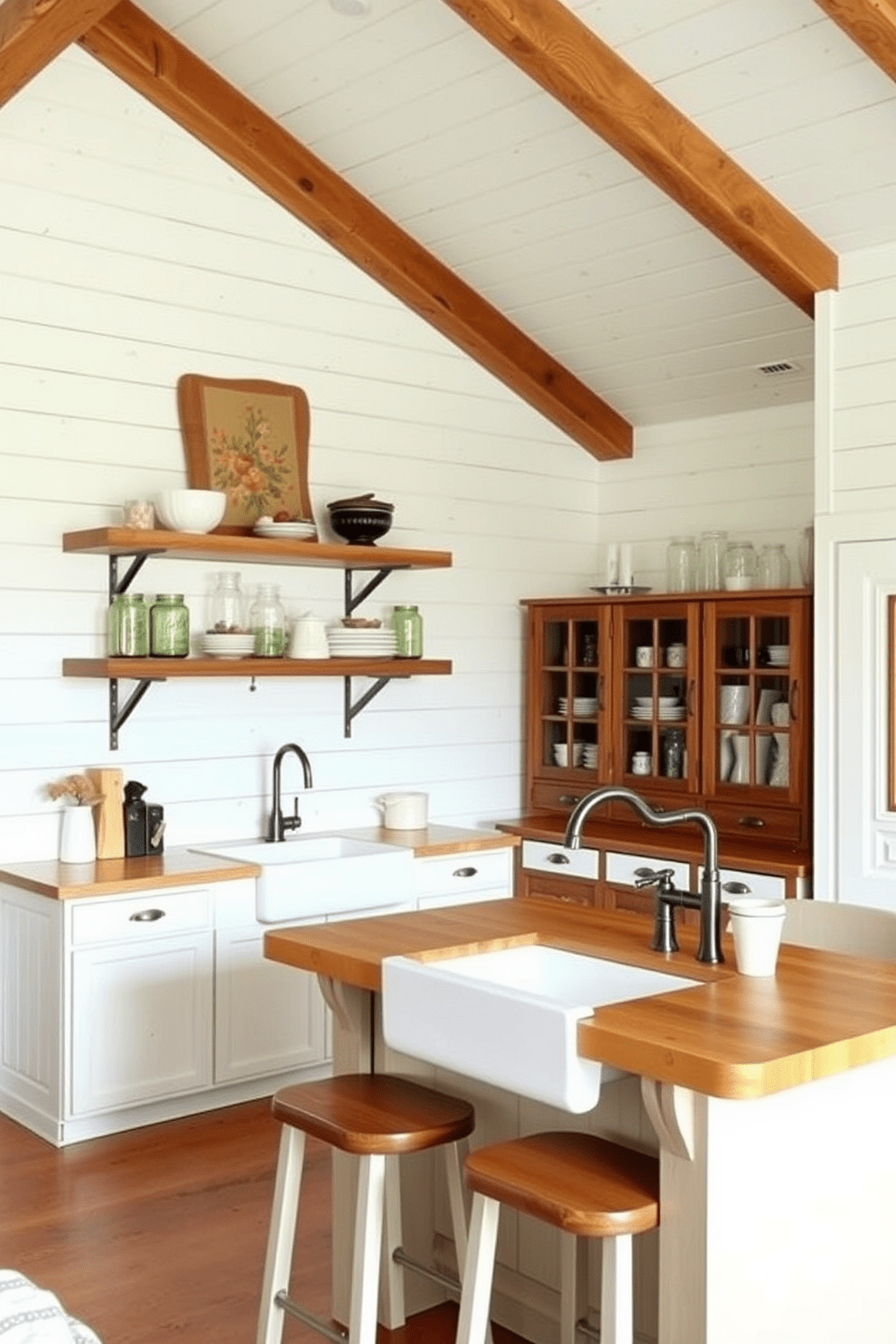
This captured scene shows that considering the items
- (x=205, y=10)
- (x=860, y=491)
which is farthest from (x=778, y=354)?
(x=205, y=10)

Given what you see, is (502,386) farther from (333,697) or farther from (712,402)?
(333,697)

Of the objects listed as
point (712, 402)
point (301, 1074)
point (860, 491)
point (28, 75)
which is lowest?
point (301, 1074)

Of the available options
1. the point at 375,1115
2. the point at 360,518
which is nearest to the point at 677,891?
the point at 375,1115

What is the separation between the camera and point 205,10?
4383mm

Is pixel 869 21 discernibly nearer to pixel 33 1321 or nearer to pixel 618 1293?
pixel 618 1293

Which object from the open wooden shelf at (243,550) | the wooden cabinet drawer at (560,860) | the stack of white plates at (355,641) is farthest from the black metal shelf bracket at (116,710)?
the wooden cabinet drawer at (560,860)

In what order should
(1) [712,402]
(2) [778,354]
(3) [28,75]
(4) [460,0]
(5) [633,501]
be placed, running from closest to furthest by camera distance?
(4) [460,0] < (3) [28,75] < (2) [778,354] < (1) [712,402] < (5) [633,501]

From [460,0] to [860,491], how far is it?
182 cm

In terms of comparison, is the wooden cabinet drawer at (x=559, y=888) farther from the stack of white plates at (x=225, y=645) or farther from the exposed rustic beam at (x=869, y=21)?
the exposed rustic beam at (x=869, y=21)

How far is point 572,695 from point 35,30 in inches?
116

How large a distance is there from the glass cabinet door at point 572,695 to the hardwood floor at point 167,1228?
6.19 feet

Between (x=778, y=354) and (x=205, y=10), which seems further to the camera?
(x=778, y=354)

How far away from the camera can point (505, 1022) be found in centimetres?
228

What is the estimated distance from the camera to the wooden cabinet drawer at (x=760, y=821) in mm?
4812
